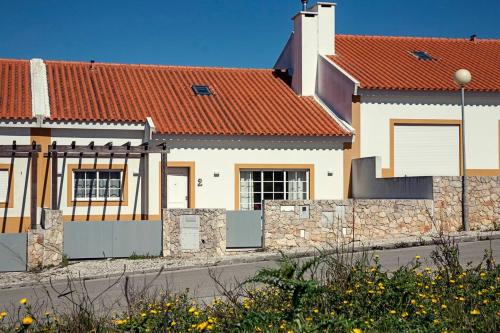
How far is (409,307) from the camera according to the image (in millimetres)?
8289

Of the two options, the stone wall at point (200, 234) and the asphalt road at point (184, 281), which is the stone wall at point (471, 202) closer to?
the asphalt road at point (184, 281)

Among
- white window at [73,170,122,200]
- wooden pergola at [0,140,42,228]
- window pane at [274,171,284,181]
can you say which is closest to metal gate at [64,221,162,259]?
wooden pergola at [0,140,42,228]

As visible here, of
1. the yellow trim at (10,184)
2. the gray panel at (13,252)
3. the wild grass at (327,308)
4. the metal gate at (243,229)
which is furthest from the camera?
the yellow trim at (10,184)

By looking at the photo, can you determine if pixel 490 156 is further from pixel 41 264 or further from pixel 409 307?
Answer: pixel 409 307

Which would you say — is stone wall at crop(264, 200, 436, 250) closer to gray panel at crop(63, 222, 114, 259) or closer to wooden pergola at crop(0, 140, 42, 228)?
gray panel at crop(63, 222, 114, 259)

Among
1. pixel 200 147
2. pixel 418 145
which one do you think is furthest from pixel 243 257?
pixel 418 145

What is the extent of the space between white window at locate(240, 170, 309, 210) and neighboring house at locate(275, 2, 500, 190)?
84.6 inches

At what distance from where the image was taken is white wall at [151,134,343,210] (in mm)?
23625

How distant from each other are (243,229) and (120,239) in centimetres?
331

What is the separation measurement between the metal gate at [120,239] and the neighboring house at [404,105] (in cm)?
870

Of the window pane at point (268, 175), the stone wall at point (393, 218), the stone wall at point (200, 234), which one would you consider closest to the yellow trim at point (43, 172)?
the stone wall at point (200, 234)

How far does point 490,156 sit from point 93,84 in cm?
1409

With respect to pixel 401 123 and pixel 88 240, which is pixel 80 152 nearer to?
pixel 88 240

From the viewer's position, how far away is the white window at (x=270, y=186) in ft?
79.7
